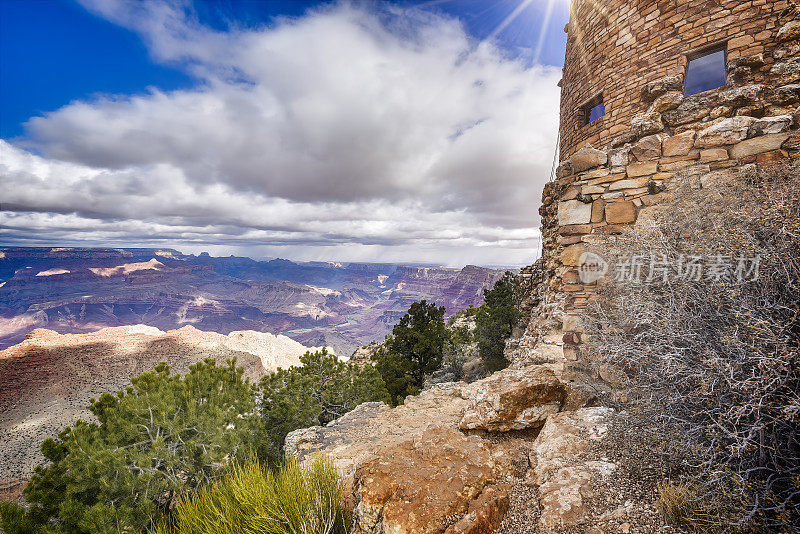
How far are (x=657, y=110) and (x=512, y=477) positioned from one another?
232 inches

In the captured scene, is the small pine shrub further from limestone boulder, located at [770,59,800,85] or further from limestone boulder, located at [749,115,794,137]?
limestone boulder, located at [770,59,800,85]

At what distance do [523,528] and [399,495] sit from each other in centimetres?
96

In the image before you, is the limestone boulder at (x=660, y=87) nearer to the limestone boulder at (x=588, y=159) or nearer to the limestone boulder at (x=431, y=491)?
the limestone boulder at (x=588, y=159)

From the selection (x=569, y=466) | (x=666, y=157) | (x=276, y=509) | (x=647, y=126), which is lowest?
(x=276, y=509)

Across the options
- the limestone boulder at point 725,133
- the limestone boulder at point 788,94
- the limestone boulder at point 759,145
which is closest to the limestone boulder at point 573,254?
the limestone boulder at point 725,133

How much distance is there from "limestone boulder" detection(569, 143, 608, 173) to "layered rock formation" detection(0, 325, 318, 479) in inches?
1487

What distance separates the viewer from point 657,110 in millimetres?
5012

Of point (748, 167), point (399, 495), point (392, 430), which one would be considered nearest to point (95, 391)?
point (392, 430)

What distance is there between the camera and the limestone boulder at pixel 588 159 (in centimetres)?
467

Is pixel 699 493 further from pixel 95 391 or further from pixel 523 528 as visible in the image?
pixel 95 391

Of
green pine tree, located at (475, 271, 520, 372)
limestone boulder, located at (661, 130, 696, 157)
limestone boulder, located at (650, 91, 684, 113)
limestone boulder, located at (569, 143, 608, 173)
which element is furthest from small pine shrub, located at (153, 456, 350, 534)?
green pine tree, located at (475, 271, 520, 372)

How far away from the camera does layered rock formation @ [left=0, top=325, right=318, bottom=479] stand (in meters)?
36.2

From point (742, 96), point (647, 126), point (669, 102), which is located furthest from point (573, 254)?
point (742, 96)

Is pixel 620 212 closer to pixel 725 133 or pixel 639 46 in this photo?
pixel 725 133
